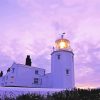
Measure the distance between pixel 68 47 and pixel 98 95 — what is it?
28195 millimetres

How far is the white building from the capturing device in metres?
39.7

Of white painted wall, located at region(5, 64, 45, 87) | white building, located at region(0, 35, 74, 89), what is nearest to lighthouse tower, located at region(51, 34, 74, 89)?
white building, located at region(0, 35, 74, 89)

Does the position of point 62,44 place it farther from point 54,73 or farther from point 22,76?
point 22,76

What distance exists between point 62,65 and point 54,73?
196cm

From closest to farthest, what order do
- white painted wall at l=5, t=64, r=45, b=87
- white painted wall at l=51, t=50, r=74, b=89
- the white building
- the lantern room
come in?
white painted wall at l=51, t=50, r=74, b=89 < the white building < the lantern room < white painted wall at l=5, t=64, r=45, b=87

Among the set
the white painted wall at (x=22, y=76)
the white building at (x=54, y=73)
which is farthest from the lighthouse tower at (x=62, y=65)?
the white painted wall at (x=22, y=76)

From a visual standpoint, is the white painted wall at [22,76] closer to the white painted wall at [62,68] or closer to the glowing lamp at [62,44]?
the white painted wall at [62,68]

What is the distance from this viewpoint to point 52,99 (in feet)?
45.2

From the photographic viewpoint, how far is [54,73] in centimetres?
4056

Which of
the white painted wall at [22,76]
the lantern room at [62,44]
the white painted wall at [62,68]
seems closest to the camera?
the white painted wall at [62,68]

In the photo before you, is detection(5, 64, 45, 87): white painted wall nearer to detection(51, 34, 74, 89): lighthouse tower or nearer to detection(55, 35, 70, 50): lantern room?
detection(51, 34, 74, 89): lighthouse tower

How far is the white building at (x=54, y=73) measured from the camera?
39728 mm

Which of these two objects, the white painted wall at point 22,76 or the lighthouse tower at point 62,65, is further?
the white painted wall at point 22,76

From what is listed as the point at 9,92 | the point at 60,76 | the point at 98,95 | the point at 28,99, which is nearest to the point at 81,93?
the point at 98,95
